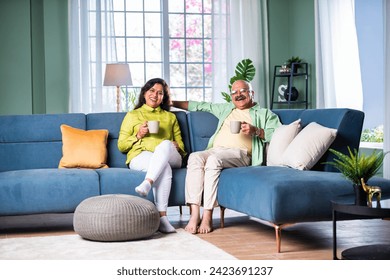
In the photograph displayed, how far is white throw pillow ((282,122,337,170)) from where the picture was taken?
13.5ft

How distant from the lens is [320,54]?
7.38m

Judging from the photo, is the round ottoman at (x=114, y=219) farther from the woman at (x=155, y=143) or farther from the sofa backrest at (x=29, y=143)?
the sofa backrest at (x=29, y=143)

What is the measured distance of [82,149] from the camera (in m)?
4.86

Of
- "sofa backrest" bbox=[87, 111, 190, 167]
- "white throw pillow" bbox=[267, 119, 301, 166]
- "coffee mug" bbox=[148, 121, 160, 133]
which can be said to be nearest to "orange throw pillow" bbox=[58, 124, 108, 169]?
"sofa backrest" bbox=[87, 111, 190, 167]

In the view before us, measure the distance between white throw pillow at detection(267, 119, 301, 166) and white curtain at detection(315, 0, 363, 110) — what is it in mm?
2355

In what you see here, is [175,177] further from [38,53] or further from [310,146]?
[38,53]

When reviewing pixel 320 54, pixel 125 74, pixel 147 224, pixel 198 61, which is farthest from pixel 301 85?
pixel 147 224

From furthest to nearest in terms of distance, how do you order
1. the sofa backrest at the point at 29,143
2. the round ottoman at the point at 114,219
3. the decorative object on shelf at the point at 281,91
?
the decorative object on shelf at the point at 281,91
the sofa backrest at the point at 29,143
the round ottoman at the point at 114,219

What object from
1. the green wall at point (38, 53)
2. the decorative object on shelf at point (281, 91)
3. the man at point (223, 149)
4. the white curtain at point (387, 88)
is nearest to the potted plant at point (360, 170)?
the man at point (223, 149)

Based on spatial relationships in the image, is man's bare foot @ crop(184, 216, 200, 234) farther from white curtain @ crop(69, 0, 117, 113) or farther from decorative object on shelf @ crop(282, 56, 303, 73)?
decorative object on shelf @ crop(282, 56, 303, 73)

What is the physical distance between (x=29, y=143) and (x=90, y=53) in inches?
123

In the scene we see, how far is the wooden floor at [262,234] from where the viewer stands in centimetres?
374

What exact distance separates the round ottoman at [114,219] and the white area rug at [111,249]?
5 cm
